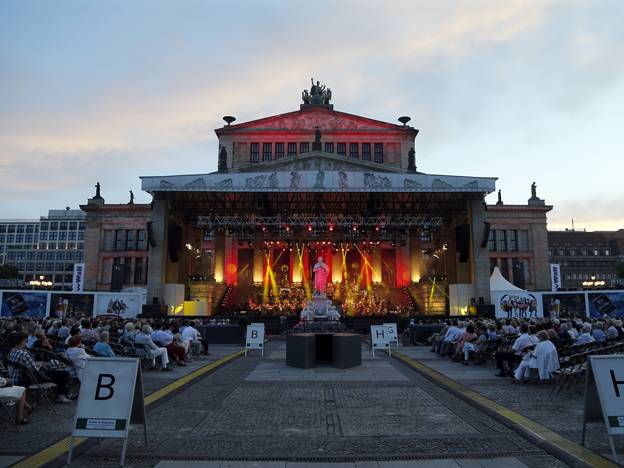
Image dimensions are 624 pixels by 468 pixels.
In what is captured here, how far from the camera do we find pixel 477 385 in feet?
42.9

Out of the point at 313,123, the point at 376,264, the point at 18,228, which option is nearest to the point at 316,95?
the point at 313,123

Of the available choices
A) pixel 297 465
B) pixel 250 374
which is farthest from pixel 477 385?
pixel 297 465

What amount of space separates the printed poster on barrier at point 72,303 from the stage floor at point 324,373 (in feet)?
63.9

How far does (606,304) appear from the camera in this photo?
34.2 m

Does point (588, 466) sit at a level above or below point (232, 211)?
below

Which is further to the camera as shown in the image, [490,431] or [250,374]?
[250,374]

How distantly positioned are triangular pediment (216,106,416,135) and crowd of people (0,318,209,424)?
4173 centimetres

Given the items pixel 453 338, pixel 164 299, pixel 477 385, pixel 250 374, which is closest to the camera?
pixel 477 385

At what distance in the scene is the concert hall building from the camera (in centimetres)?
3478

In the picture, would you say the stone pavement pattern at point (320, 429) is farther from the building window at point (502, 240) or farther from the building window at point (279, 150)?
the building window at point (502, 240)

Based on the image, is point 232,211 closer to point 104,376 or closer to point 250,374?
point 250,374

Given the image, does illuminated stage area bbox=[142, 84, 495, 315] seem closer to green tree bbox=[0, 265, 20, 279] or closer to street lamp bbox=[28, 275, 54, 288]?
street lamp bbox=[28, 275, 54, 288]

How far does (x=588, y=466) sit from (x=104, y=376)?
6150 millimetres

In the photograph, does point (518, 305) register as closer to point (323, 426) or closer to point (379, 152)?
point (379, 152)
